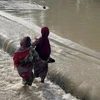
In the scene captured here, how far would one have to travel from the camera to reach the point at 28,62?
592 cm

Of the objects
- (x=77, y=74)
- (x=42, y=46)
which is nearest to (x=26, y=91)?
(x=42, y=46)

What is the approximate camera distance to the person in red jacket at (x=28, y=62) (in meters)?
5.78

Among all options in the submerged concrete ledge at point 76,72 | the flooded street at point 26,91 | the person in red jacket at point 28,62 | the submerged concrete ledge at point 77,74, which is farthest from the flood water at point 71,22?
the person in red jacket at point 28,62

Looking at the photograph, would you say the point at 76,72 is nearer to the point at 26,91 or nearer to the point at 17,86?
the point at 26,91

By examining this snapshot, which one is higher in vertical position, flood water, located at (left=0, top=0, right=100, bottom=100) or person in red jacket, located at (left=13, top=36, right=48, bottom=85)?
person in red jacket, located at (left=13, top=36, right=48, bottom=85)

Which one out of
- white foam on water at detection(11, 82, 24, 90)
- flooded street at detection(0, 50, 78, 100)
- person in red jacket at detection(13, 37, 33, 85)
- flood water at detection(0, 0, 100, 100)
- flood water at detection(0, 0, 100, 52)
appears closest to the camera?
person in red jacket at detection(13, 37, 33, 85)

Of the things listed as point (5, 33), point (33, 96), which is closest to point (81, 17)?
point (5, 33)

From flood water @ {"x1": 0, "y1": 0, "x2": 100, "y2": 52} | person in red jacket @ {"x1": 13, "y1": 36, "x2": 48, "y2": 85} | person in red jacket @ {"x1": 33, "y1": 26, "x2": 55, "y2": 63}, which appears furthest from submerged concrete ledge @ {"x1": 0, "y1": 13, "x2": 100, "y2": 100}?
flood water @ {"x1": 0, "y1": 0, "x2": 100, "y2": 52}

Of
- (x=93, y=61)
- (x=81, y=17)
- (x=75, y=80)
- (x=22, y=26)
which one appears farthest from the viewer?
(x=81, y=17)

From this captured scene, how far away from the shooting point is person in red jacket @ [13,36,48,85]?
5.78 m

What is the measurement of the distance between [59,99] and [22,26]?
21.8ft

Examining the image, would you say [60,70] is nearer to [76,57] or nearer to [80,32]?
[76,57]

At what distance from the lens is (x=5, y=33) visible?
10.5 metres

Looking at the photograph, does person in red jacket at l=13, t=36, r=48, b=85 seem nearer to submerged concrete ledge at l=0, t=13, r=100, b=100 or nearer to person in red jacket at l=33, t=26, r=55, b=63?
person in red jacket at l=33, t=26, r=55, b=63
